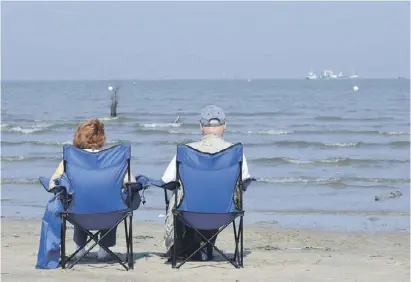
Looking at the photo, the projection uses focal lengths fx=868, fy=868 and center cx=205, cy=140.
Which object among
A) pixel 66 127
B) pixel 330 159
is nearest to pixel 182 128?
pixel 66 127

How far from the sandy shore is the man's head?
2.88 ft

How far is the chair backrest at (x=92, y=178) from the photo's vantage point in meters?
5.35

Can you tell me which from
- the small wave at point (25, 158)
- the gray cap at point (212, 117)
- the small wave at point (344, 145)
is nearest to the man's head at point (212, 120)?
the gray cap at point (212, 117)

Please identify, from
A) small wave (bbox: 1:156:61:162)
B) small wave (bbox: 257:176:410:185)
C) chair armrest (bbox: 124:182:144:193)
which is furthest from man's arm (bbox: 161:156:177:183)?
small wave (bbox: 1:156:61:162)

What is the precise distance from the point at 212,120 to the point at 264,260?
1.09 metres

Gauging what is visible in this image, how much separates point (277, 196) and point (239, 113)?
78.1 feet

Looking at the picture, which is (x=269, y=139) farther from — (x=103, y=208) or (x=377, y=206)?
(x=103, y=208)

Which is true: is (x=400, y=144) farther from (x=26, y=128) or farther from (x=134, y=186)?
(x=134, y=186)

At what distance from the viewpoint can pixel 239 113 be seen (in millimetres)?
34781

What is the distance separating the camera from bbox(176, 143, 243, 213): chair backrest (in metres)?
5.42

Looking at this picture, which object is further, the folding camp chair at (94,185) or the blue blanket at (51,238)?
the blue blanket at (51,238)

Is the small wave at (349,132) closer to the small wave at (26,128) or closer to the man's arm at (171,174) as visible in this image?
the small wave at (26,128)

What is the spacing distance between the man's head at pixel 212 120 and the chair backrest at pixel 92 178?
632 millimetres

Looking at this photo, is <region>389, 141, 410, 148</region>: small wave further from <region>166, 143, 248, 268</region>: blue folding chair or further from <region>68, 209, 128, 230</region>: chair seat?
<region>68, 209, 128, 230</region>: chair seat
